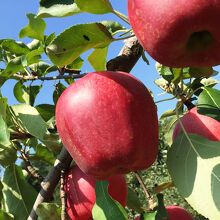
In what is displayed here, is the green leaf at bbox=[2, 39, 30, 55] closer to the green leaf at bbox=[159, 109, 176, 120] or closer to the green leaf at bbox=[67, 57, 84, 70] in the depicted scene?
the green leaf at bbox=[67, 57, 84, 70]

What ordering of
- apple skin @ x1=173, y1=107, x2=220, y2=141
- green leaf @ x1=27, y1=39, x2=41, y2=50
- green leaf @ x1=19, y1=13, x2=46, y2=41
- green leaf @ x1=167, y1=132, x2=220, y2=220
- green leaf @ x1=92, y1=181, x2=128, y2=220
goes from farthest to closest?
green leaf @ x1=27, y1=39, x2=41, y2=50, green leaf @ x1=19, y1=13, x2=46, y2=41, apple skin @ x1=173, y1=107, x2=220, y2=141, green leaf @ x1=92, y1=181, x2=128, y2=220, green leaf @ x1=167, y1=132, x2=220, y2=220

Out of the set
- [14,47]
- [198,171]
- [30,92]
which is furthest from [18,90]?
[198,171]

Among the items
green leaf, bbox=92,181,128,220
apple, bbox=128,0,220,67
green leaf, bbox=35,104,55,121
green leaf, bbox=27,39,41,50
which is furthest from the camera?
green leaf, bbox=27,39,41,50

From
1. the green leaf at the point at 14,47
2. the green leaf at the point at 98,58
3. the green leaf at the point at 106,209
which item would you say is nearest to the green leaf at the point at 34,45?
the green leaf at the point at 14,47

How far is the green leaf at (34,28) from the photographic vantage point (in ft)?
4.05

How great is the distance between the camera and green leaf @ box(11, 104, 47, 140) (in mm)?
1009

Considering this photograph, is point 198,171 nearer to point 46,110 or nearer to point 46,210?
point 46,210

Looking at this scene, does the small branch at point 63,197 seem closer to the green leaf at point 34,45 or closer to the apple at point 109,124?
the apple at point 109,124

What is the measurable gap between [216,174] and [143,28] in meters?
0.36

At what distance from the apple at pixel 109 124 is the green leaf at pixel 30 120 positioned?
276 millimetres

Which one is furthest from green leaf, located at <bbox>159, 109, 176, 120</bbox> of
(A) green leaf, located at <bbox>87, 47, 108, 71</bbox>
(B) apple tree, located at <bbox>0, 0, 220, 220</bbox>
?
(A) green leaf, located at <bbox>87, 47, 108, 71</bbox>

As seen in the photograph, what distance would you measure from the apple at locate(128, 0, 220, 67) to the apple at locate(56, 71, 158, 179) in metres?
0.15

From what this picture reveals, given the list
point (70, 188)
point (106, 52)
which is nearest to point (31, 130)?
point (70, 188)

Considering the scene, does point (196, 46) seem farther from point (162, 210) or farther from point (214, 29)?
point (162, 210)
